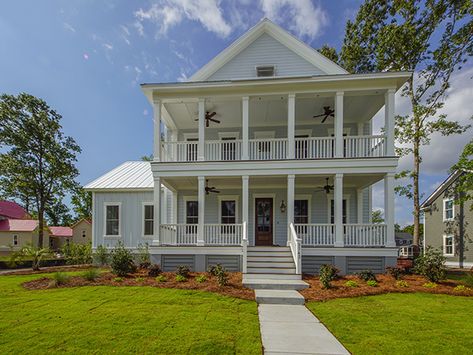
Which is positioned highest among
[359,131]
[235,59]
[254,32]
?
[254,32]

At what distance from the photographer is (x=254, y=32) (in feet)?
40.2

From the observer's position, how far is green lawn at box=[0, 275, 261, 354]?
159 inches

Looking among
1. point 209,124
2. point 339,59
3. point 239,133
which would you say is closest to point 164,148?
point 209,124

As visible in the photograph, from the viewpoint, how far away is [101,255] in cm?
1295

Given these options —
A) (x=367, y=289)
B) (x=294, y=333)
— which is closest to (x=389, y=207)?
(x=367, y=289)

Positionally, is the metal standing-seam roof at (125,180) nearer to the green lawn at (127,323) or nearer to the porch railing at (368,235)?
the green lawn at (127,323)

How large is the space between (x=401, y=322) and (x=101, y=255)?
12.4 m

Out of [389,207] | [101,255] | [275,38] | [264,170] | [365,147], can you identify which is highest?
[275,38]

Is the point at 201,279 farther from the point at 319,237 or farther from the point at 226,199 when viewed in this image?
the point at 226,199

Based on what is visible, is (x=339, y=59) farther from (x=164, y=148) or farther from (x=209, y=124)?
(x=164, y=148)

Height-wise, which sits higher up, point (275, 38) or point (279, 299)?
point (275, 38)

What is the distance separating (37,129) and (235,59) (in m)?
15.5

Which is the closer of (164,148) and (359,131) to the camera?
(164,148)

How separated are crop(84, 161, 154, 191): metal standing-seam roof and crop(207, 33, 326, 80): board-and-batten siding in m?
6.51
